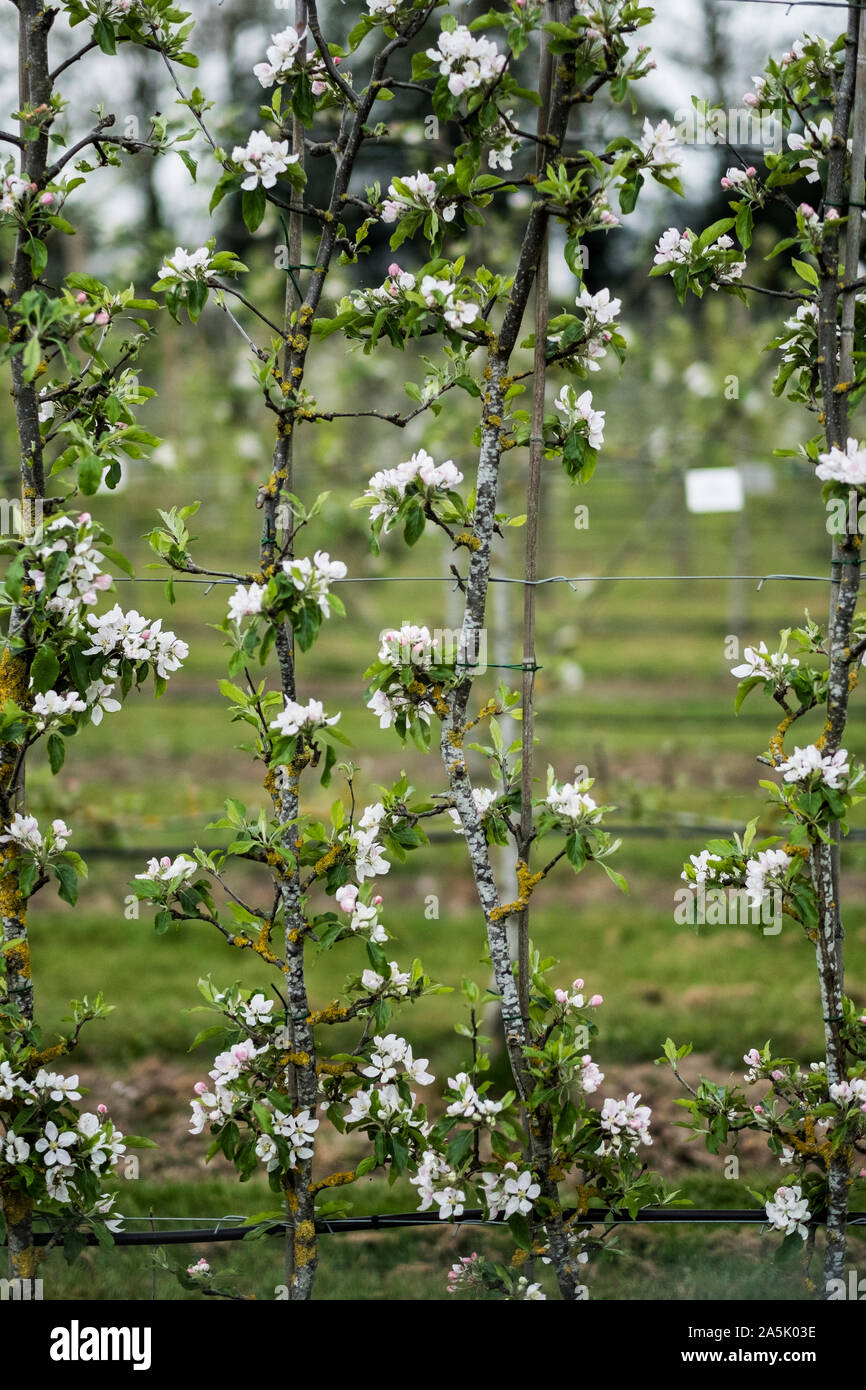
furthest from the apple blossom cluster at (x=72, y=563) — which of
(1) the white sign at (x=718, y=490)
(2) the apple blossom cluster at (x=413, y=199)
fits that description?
(1) the white sign at (x=718, y=490)

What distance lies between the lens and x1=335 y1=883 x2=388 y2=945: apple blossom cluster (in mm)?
2242

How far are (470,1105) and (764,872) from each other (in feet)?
2.41

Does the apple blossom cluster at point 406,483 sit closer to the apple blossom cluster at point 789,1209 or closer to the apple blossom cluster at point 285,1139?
the apple blossom cluster at point 285,1139

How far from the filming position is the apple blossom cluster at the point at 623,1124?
232cm

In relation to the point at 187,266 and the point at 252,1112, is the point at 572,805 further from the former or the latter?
the point at 187,266

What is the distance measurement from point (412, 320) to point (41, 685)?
1.00 m

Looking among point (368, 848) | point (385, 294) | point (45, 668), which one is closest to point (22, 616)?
point (45, 668)

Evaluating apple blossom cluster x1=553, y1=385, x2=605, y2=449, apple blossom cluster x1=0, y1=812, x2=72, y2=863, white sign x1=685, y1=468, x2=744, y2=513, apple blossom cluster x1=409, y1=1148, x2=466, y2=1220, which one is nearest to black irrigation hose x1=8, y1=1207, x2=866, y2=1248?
apple blossom cluster x1=409, y1=1148, x2=466, y2=1220

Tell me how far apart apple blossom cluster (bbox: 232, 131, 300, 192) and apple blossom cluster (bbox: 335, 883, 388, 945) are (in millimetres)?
1339

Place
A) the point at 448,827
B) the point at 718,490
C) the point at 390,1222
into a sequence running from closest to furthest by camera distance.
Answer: the point at 390,1222 → the point at 718,490 → the point at 448,827

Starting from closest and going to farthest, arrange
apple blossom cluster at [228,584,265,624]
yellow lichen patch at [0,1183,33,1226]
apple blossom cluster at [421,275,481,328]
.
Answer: apple blossom cluster at [228,584,265,624]
apple blossom cluster at [421,275,481,328]
yellow lichen patch at [0,1183,33,1226]

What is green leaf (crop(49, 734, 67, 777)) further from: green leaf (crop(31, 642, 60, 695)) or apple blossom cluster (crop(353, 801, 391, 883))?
apple blossom cluster (crop(353, 801, 391, 883))

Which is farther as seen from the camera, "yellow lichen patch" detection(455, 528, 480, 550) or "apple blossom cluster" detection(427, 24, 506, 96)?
"yellow lichen patch" detection(455, 528, 480, 550)

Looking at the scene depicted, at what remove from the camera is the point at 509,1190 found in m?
2.28
